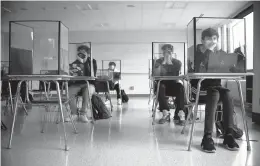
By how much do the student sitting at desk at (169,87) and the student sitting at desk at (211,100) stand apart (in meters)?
1.16

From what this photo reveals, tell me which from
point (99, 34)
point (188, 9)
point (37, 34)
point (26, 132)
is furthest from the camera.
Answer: point (99, 34)

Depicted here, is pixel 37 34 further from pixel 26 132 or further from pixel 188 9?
pixel 188 9

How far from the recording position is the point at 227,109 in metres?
1.95

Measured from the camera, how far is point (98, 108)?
141 inches

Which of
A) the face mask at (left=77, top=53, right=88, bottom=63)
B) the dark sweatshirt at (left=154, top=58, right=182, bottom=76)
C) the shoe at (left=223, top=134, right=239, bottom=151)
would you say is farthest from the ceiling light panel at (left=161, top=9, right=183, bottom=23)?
the shoe at (left=223, top=134, right=239, bottom=151)

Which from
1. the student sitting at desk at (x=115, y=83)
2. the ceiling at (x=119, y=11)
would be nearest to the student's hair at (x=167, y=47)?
the student sitting at desk at (x=115, y=83)

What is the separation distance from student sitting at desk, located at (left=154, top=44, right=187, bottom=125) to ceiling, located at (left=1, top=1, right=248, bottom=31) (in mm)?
3080

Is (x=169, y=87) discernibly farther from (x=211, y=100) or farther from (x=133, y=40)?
(x=133, y=40)

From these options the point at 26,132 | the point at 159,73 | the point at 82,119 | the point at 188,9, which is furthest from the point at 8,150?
the point at 188,9

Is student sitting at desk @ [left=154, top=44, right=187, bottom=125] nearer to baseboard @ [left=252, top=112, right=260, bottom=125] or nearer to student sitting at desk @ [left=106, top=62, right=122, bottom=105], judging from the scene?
baseboard @ [left=252, top=112, right=260, bottom=125]

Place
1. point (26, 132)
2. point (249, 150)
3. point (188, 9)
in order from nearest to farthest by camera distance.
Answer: point (249, 150), point (26, 132), point (188, 9)

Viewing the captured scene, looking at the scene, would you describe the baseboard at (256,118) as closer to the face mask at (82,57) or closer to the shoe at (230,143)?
the shoe at (230,143)

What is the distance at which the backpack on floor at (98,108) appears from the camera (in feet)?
11.5

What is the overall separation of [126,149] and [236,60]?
1.14 meters
